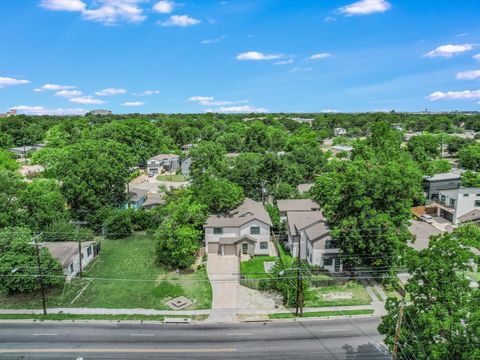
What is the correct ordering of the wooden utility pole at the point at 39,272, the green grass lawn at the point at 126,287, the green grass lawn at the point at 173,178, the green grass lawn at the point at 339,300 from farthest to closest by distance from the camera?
the green grass lawn at the point at 173,178 < the green grass lawn at the point at 126,287 < the green grass lawn at the point at 339,300 < the wooden utility pole at the point at 39,272

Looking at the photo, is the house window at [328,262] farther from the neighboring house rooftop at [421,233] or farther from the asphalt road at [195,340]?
the neighboring house rooftop at [421,233]

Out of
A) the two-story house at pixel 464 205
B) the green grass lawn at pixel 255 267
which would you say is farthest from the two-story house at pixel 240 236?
the two-story house at pixel 464 205

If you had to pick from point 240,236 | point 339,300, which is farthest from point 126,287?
point 339,300

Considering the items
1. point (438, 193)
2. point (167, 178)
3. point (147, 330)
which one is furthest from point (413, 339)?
point (167, 178)

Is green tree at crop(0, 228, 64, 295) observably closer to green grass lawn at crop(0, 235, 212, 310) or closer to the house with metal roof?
green grass lawn at crop(0, 235, 212, 310)

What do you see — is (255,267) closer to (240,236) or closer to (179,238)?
(240,236)

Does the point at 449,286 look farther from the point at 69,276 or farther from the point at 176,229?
the point at 69,276
